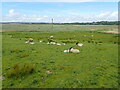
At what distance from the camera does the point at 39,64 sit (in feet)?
55.8

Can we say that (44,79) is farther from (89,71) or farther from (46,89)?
(89,71)

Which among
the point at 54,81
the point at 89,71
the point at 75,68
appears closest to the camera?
the point at 54,81

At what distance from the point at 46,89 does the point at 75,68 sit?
16.2ft

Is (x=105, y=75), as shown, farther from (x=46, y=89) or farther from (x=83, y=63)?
(x=46, y=89)

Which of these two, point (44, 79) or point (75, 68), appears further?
point (75, 68)

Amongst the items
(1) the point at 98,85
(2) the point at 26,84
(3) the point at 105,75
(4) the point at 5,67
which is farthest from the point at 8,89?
(3) the point at 105,75

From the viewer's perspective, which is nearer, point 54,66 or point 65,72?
point 65,72

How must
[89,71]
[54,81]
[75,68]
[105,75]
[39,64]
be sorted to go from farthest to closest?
[39,64]
[75,68]
[89,71]
[105,75]
[54,81]

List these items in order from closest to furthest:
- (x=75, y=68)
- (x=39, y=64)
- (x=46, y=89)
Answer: (x=46, y=89) < (x=75, y=68) < (x=39, y=64)

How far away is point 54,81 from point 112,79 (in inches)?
182

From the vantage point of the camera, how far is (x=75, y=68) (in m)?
15.7

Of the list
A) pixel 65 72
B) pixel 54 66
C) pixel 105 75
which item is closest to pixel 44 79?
pixel 65 72

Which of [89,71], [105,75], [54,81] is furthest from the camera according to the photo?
[89,71]

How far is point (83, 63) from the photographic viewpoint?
687 inches
